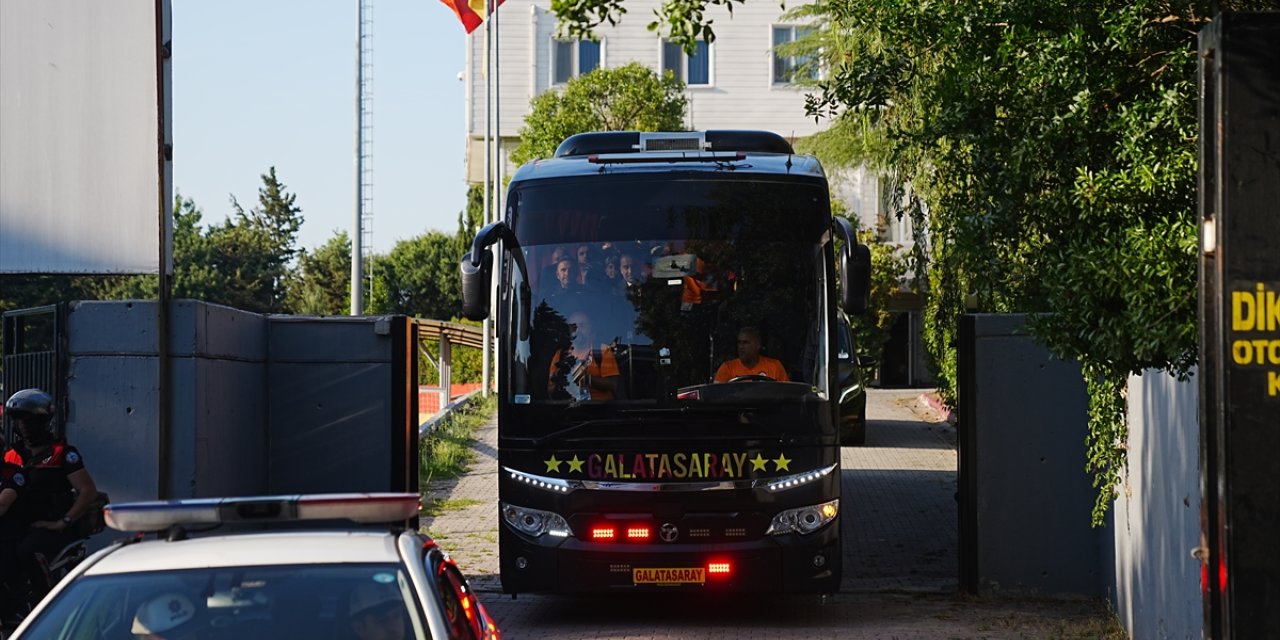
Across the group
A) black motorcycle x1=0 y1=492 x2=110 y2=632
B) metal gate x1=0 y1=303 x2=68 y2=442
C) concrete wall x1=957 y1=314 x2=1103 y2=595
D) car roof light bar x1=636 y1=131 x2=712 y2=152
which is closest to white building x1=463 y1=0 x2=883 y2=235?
car roof light bar x1=636 y1=131 x2=712 y2=152

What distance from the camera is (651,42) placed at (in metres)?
51.6

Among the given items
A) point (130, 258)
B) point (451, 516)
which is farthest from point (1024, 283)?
point (451, 516)

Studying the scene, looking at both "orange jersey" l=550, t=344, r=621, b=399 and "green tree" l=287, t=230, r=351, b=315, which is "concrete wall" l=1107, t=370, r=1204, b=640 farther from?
"green tree" l=287, t=230, r=351, b=315

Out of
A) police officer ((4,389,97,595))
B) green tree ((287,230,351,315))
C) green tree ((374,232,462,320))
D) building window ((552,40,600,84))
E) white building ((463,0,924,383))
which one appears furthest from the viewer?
green tree ((287,230,351,315))

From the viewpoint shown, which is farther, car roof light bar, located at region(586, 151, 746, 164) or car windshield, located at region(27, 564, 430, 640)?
car roof light bar, located at region(586, 151, 746, 164)

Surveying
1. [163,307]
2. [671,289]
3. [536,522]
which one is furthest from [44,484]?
[671,289]

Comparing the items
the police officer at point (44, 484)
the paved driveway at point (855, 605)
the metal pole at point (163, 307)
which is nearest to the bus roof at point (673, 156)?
the metal pole at point (163, 307)

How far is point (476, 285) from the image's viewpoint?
37.8 ft

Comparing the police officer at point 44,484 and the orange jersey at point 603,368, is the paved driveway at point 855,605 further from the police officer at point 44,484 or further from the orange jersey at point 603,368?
the police officer at point 44,484

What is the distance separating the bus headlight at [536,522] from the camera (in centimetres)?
1159

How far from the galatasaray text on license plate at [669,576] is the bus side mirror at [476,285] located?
214cm

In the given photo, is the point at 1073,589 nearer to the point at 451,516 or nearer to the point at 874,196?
the point at 451,516

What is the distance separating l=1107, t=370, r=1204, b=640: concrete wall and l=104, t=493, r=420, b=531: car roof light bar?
4570 mm

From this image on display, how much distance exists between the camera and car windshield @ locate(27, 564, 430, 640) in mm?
5562
